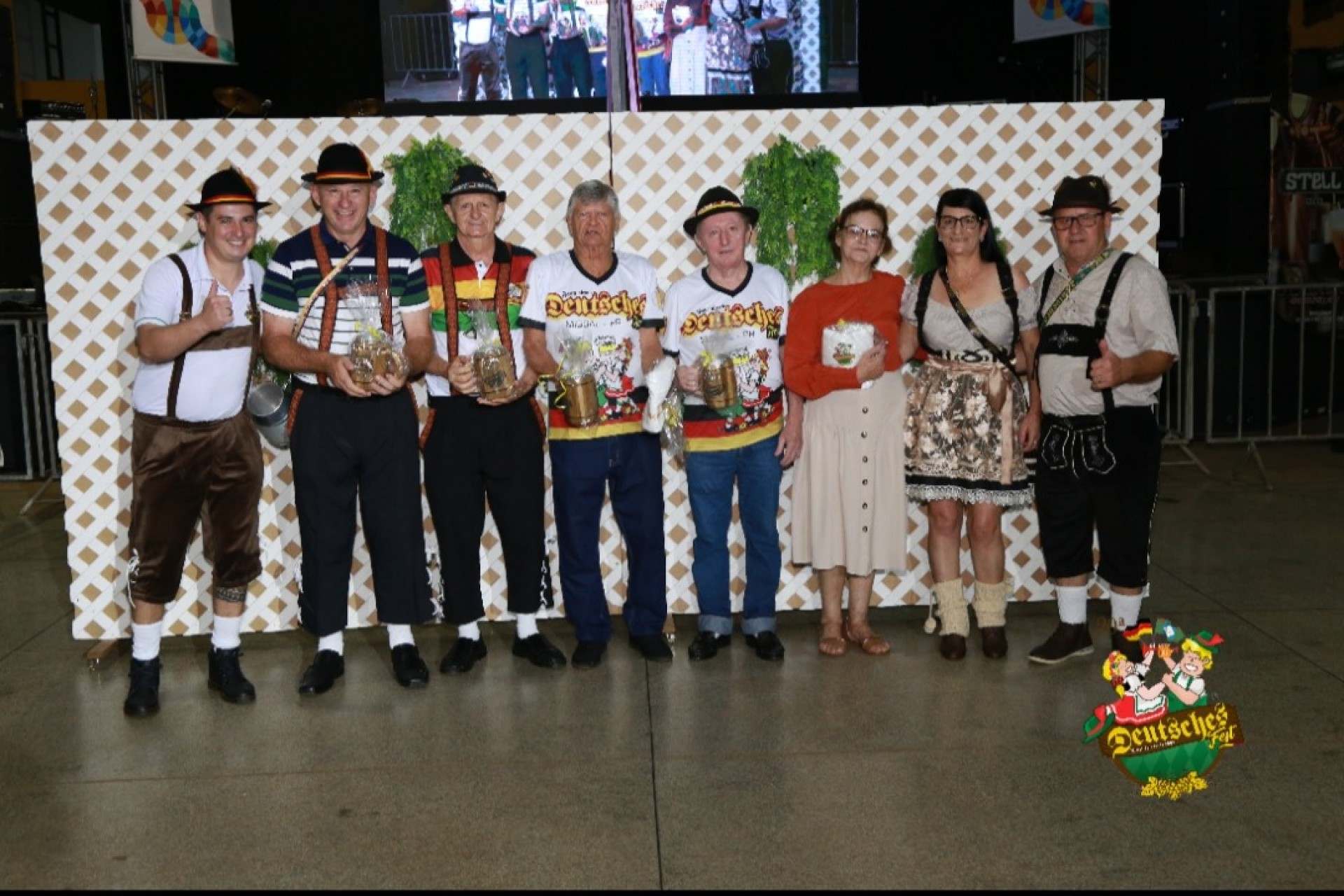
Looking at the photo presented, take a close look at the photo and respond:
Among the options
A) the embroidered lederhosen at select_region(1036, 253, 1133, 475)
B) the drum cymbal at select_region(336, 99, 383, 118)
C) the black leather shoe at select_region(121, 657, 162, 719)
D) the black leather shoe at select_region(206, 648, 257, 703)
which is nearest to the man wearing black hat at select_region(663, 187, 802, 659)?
the embroidered lederhosen at select_region(1036, 253, 1133, 475)

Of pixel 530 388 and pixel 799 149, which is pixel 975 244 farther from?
pixel 530 388

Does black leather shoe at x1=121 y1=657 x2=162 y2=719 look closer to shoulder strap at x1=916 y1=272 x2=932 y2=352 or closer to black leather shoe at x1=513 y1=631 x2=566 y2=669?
black leather shoe at x1=513 y1=631 x2=566 y2=669

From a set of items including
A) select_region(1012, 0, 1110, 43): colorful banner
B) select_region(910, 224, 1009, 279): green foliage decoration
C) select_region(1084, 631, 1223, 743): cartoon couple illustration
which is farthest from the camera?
select_region(1012, 0, 1110, 43): colorful banner

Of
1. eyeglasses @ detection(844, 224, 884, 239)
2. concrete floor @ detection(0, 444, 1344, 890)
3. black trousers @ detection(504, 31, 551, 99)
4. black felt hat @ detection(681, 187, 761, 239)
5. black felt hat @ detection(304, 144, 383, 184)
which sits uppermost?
black trousers @ detection(504, 31, 551, 99)

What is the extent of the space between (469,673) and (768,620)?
1.26m

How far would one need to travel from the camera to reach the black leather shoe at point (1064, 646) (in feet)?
18.1

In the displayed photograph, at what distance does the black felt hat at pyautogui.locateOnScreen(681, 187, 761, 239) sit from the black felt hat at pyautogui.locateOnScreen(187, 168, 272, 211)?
1.72m

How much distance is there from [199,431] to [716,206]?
2175 millimetres

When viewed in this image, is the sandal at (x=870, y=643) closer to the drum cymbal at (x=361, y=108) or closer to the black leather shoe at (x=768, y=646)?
the black leather shoe at (x=768, y=646)

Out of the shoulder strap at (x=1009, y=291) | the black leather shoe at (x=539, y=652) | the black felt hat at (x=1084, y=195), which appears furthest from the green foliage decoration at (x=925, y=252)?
the black leather shoe at (x=539, y=652)

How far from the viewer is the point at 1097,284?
209 inches

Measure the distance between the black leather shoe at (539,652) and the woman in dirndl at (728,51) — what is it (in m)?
9.93

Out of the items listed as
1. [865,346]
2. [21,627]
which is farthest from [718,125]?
[21,627]

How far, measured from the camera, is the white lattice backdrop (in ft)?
19.0
